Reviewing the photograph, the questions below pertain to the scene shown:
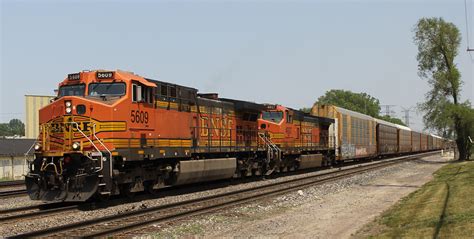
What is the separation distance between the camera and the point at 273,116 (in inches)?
1139

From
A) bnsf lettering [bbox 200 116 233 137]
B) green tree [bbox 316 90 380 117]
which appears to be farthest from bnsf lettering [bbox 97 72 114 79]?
green tree [bbox 316 90 380 117]

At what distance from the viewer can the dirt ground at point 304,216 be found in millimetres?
10716

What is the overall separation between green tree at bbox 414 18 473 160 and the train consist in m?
25.3

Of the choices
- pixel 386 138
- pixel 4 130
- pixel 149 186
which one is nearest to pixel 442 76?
pixel 386 138

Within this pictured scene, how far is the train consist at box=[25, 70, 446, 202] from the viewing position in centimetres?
1412

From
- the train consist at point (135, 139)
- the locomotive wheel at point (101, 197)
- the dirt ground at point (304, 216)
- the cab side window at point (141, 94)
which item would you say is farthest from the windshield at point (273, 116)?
the locomotive wheel at point (101, 197)

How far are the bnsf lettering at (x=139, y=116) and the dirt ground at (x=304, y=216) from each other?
4.27m

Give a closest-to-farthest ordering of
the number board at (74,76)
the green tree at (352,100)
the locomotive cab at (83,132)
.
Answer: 1. the locomotive cab at (83,132)
2. the number board at (74,76)
3. the green tree at (352,100)

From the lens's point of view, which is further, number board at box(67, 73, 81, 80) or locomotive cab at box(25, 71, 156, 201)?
number board at box(67, 73, 81, 80)

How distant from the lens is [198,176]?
764 inches

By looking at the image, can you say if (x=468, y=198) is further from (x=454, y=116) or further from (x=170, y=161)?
(x=454, y=116)

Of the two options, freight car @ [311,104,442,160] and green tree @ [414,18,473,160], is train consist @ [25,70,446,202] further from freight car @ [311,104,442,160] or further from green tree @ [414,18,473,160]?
A: green tree @ [414,18,473,160]

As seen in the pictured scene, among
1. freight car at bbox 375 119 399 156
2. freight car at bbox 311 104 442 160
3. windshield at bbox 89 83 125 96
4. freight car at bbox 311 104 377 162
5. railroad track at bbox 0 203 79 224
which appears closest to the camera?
railroad track at bbox 0 203 79 224

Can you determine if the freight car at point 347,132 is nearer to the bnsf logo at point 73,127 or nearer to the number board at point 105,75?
the number board at point 105,75
